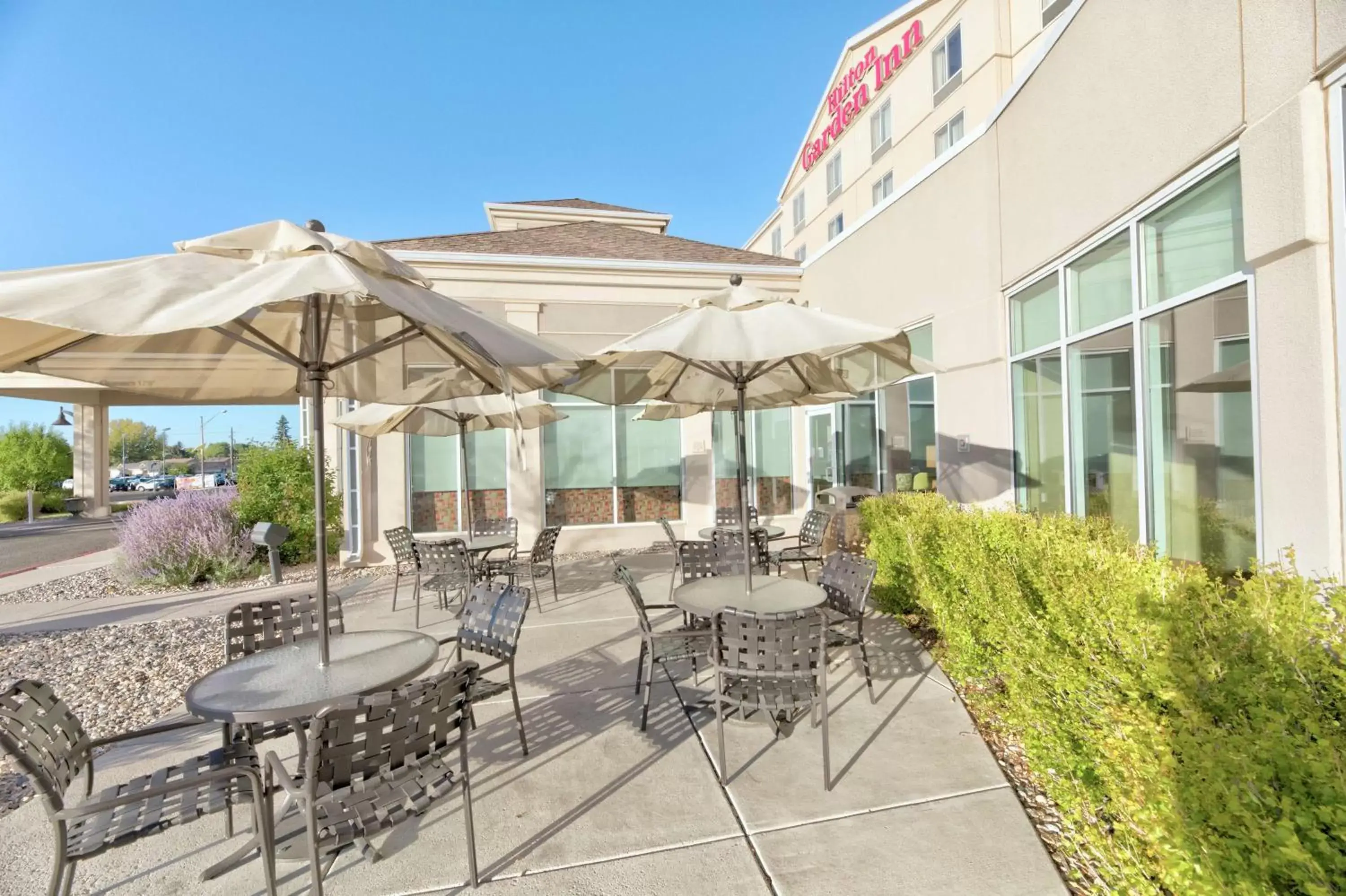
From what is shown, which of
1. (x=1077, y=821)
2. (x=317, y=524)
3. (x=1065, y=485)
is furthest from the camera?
(x=1065, y=485)

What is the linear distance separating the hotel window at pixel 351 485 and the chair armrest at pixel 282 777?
29.5ft

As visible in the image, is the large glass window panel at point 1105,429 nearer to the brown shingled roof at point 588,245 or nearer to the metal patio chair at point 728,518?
the metal patio chair at point 728,518

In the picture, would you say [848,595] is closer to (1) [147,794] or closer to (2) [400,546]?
(1) [147,794]

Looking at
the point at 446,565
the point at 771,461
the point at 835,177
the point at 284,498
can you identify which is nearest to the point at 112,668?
the point at 446,565

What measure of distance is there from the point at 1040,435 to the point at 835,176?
21859mm

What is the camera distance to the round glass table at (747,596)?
14.0ft

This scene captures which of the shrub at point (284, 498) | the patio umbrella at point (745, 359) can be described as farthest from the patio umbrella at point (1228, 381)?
the shrub at point (284, 498)

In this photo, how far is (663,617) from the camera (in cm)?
673

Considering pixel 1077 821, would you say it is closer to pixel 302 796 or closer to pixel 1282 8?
pixel 302 796

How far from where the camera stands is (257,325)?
3.94m

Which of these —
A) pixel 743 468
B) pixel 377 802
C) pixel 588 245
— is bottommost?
pixel 377 802

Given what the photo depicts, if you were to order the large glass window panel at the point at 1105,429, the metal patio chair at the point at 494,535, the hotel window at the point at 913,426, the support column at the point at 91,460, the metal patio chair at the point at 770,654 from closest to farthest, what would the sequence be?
1. the metal patio chair at the point at 770,654
2. the large glass window panel at the point at 1105,429
3. the metal patio chair at the point at 494,535
4. the hotel window at the point at 913,426
5. the support column at the point at 91,460

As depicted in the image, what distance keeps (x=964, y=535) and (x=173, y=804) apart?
190 inches

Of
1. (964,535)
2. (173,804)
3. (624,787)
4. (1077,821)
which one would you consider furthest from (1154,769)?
(173,804)
